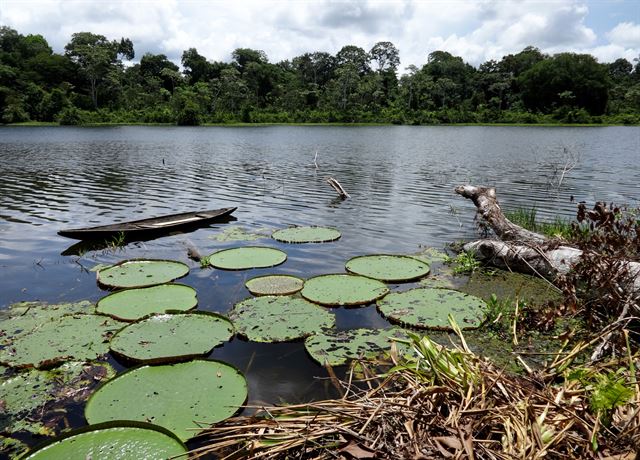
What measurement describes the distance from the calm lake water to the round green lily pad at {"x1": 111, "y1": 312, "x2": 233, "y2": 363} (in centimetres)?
27

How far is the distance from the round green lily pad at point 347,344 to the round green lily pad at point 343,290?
866mm

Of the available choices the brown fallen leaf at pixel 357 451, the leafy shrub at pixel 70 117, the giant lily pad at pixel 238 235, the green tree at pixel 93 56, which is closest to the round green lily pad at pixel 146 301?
the giant lily pad at pixel 238 235

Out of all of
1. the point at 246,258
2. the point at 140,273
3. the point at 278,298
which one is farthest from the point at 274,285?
the point at 140,273

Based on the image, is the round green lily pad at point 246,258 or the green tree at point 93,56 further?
the green tree at point 93,56

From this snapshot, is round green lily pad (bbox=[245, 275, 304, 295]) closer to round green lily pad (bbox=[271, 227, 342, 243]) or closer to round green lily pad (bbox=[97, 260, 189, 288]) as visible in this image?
round green lily pad (bbox=[97, 260, 189, 288])

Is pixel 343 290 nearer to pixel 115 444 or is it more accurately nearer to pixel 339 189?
pixel 115 444

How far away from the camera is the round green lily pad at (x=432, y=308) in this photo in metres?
5.43

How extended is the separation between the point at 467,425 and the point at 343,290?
451 centimetres

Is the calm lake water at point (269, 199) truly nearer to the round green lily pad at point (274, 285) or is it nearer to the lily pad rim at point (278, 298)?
the lily pad rim at point (278, 298)

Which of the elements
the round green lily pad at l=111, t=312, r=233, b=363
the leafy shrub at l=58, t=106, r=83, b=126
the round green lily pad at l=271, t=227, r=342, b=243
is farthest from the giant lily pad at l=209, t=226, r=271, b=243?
the leafy shrub at l=58, t=106, r=83, b=126

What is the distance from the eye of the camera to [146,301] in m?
6.07

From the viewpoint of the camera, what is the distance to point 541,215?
41.6ft

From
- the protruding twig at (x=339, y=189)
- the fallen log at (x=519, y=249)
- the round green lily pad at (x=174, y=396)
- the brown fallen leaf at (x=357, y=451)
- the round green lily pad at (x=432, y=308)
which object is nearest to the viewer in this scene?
A: the brown fallen leaf at (x=357, y=451)

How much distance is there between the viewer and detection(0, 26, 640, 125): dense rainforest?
66812 mm
